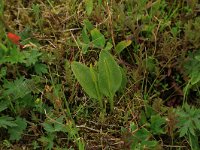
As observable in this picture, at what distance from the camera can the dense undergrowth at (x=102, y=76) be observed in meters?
2.01

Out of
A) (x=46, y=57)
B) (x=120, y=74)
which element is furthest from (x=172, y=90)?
(x=46, y=57)

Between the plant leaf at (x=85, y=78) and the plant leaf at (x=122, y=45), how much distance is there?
0.94 feet

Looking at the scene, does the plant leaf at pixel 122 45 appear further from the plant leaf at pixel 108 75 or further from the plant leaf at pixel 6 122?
the plant leaf at pixel 6 122

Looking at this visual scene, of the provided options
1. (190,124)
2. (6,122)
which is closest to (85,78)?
(6,122)

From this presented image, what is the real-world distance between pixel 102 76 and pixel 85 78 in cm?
9

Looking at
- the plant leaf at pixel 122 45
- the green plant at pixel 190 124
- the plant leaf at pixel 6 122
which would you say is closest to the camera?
the green plant at pixel 190 124

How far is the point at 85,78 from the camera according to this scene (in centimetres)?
207

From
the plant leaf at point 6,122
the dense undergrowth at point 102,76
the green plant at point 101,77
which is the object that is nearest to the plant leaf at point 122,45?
the dense undergrowth at point 102,76

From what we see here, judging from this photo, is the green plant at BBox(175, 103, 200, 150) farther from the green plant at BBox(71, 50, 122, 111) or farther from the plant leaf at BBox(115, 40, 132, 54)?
the plant leaf at BBox(115, 40, 132, 54)

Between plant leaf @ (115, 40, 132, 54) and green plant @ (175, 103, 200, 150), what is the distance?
48 cm

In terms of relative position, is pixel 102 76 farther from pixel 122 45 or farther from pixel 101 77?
pixel 122 45

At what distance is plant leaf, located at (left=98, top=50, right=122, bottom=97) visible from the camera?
2018 millimetres

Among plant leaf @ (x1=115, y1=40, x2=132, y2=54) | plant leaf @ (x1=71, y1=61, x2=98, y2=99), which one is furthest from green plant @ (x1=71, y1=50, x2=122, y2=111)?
plant leaf @ (x1=115, y1=40, x2=132, y2=54)

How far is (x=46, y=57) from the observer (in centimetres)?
224
